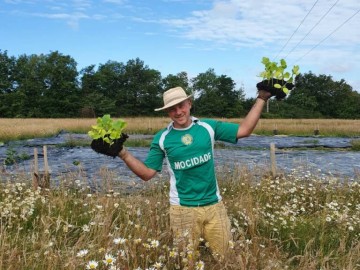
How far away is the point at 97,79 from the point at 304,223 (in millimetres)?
69506

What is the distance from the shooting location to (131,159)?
3.02m

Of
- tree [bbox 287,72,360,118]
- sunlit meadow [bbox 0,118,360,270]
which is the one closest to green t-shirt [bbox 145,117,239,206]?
sunlit meadow [bbox 0,118,360,270]

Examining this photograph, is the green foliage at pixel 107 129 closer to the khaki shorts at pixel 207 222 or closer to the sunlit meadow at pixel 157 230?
the sunlit meadow at pixel 157 230

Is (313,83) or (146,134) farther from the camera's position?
(313,83)

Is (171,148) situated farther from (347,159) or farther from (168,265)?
(347,159)

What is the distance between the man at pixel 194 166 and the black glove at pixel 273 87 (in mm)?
49

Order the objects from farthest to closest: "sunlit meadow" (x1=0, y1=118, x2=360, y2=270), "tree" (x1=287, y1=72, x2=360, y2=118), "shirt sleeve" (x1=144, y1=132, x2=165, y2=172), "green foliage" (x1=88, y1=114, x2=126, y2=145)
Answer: "tree" (x1=287, y1=72, x2=360, y2=118) → "shirt sleeve" (x1=144, y1=132, x2=165, y2=172) → "green foliage" (x1=88, y1=114, x2=126, y2=145) → "sunlit meadow" (x1=0, y1=118, x2=360, y2=270)

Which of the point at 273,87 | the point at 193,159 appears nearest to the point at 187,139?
the point at 193,159

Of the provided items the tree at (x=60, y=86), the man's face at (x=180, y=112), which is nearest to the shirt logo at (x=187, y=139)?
the man's face at (x=180, y=112)

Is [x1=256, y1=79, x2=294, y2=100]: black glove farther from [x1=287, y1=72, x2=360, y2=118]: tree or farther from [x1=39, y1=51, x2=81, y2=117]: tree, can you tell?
[x1=287, y1=72, x2=360, y2=118]: tree

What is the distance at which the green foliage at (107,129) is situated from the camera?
2.69m

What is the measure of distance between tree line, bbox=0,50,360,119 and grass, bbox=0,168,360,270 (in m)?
54.5

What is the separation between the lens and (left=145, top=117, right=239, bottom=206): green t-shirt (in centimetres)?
308

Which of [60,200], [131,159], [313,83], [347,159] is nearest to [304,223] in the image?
[131,159]
